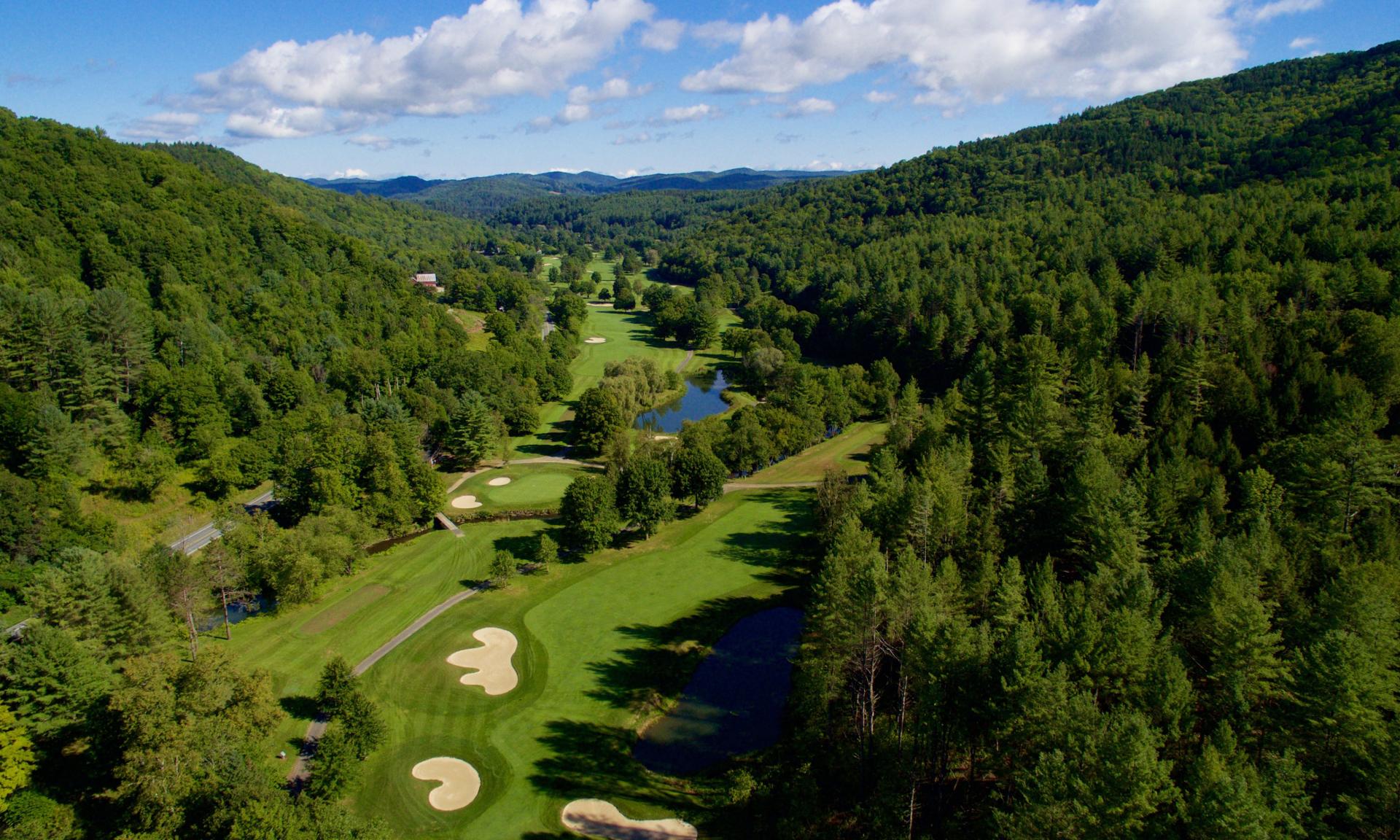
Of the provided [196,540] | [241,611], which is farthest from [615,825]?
[196,540]

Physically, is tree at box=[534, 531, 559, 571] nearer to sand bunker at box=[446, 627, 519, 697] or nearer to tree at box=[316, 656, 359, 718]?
sand bunker at box=[446, 627, 519, 697]

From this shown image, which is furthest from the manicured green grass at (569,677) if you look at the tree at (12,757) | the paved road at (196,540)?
the paved road at (196,540)

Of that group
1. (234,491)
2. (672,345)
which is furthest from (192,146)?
(234,491)

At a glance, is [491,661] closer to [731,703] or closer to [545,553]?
[545,553]

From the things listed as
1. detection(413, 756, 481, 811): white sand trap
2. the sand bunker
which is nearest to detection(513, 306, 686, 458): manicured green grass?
the sand bunker

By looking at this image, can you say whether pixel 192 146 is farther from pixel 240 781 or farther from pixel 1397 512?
pixel 1397 512

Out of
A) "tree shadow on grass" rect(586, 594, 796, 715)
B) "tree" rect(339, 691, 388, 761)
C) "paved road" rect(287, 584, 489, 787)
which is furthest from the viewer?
"tree shadow on grass" rect(586, 594, 796, 715)
